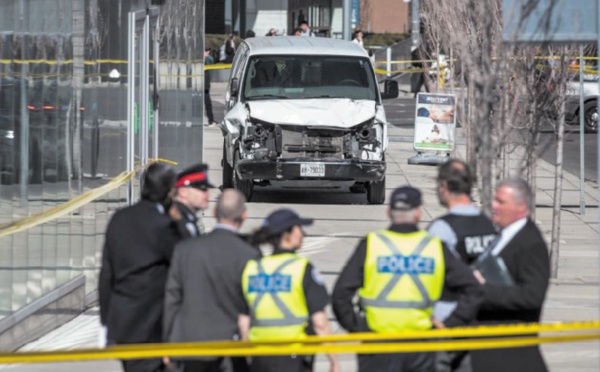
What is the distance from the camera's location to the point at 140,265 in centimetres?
723

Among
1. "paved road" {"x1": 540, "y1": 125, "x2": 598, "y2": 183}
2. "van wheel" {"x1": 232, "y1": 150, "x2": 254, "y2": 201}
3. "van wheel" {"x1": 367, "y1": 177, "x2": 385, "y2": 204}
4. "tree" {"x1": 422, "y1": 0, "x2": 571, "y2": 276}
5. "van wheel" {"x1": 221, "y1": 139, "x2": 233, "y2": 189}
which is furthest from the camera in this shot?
"paved road" {"x1": 540, "y1": 125, "x2": 598, "y2": 183}

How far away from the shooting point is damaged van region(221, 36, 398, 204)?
18.4 meters

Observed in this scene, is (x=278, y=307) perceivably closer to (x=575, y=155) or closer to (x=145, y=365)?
(x=145, y=365)

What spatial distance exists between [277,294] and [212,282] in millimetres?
351

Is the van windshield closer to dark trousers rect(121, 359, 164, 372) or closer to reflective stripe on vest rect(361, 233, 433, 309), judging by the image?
dark trousers rect(121, 359, 164, 372)

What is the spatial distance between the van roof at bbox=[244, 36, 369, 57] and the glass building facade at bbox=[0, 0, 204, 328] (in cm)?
631

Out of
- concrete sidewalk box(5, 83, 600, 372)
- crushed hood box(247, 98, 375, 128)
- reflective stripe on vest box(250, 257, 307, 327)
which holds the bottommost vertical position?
concrete sidewalk box(5, 83, 600, 372)

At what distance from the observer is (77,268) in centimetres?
1136

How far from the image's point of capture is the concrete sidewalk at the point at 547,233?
396 inches

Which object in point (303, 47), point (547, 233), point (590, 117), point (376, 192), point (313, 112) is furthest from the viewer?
point (590, 117)

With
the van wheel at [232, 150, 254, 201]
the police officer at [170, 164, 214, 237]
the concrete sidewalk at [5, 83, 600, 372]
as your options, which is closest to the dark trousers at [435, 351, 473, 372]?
the police officer at [170, 164, 214, 237]

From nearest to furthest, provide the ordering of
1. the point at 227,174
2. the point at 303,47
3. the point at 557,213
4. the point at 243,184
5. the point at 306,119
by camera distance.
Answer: the point at 557,213
the point at 306,119
the point at 243,184
the point at 303,47
the point at 227,174

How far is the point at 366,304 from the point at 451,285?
0.43m

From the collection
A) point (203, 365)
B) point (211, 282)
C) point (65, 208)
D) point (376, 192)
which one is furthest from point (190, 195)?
point (376, 192)
